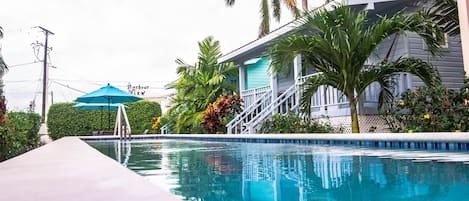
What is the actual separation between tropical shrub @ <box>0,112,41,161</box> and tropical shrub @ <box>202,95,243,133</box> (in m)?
5.18

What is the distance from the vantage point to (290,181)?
8.74 ft

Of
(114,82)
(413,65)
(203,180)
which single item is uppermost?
(114,82)

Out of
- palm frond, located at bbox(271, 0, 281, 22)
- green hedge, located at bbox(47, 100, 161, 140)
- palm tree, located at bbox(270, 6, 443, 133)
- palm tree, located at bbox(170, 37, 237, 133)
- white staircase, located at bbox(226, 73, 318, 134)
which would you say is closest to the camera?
palm tree, located at bbox(270, 6, 443, 133)

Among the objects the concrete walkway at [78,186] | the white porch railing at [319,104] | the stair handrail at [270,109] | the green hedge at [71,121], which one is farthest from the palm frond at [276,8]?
the concrete walkway at [78,186]

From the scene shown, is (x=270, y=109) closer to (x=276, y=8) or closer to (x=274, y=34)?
(x=274, y=34)

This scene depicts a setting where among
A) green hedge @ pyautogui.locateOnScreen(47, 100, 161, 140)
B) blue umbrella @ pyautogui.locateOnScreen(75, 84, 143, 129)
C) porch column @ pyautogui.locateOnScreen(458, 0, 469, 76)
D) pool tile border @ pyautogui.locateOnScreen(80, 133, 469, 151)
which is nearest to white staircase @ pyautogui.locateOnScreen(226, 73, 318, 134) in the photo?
pool tile border @ pyautogui.locateOnScreen(80, 133, 469, 151)

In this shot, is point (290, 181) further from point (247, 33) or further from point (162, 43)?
point (162, 43)

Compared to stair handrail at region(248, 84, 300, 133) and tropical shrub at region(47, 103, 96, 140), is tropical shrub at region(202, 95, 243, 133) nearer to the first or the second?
stair handrail at region(248, 84, 300, 133)

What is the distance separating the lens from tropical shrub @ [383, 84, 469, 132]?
6.01 metres

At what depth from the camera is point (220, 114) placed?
12539 mm

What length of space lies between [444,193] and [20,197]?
215 centimetres

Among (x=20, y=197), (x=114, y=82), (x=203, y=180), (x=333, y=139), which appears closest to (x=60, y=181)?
(x=20, y=197)

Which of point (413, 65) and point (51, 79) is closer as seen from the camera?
point (413, 65)

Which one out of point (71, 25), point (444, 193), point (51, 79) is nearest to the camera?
point (444, 193)
